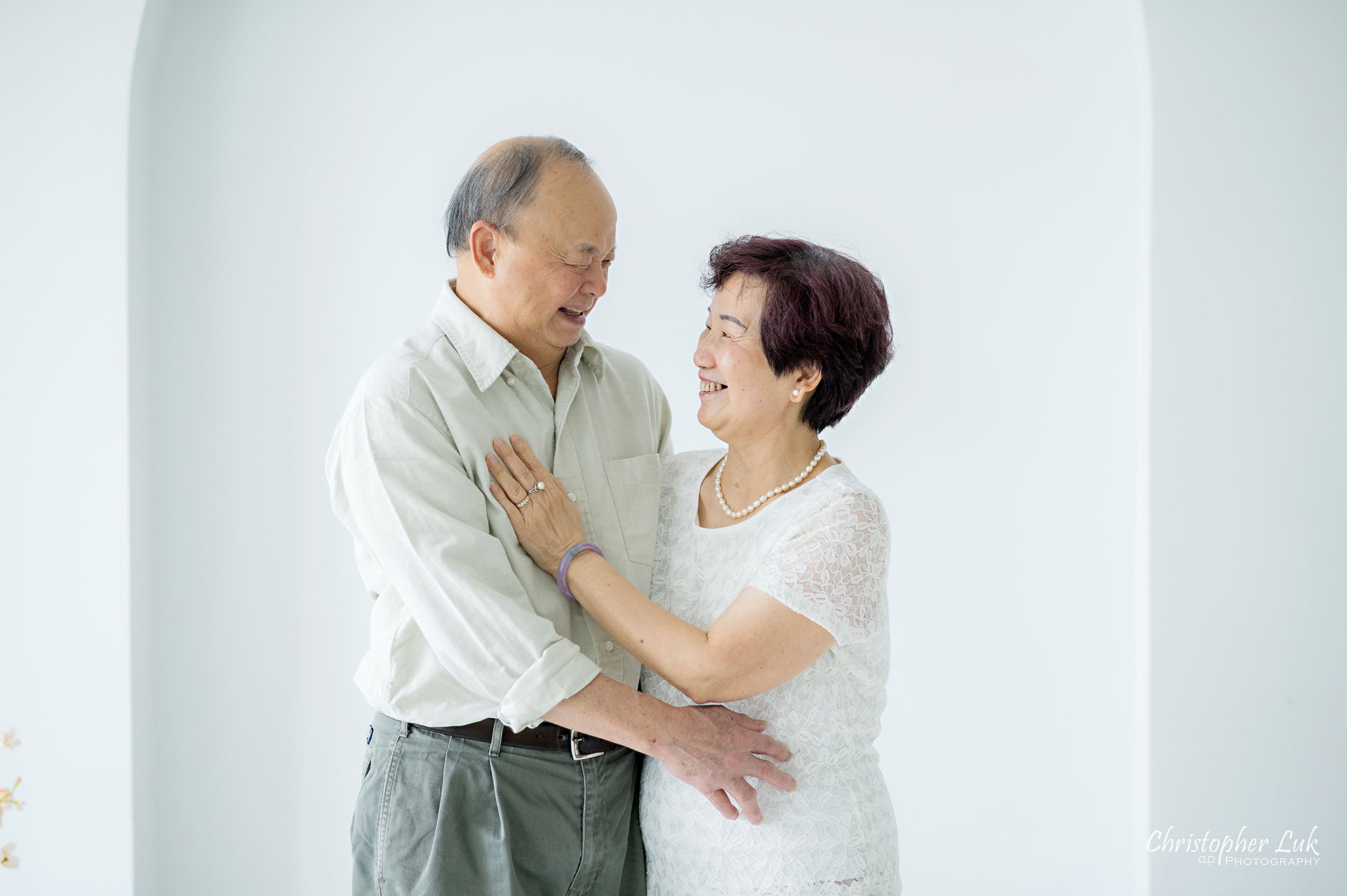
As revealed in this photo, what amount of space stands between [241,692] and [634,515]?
1.74 metres

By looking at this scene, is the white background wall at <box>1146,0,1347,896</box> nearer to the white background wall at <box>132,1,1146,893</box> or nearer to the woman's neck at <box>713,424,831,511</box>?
the white background wall at <box>132,1,1146,893</box>

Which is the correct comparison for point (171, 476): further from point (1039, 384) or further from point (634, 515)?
point (1039, 384)

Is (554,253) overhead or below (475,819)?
overhead

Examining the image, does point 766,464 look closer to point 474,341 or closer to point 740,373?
point 740,373

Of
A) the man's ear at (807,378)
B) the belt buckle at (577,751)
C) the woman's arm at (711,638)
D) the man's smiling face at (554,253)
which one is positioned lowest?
the belt buckle at (577,751)

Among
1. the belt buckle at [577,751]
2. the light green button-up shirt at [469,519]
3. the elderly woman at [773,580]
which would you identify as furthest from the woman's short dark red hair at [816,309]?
the belt buckle at [577,751]

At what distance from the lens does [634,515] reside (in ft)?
6.03

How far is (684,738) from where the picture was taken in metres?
1.60

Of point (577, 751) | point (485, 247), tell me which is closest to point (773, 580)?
point (577, 751)

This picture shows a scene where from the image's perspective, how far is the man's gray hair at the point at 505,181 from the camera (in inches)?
67.2

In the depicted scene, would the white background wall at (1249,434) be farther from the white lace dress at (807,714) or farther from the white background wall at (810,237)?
the white lace dress at (807,714)

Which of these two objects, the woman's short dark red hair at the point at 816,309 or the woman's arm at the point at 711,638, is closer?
the woman's arm at the point at 711,638

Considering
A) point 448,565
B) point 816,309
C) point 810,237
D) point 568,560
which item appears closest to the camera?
point 448,565

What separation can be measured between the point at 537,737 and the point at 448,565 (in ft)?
1.25
